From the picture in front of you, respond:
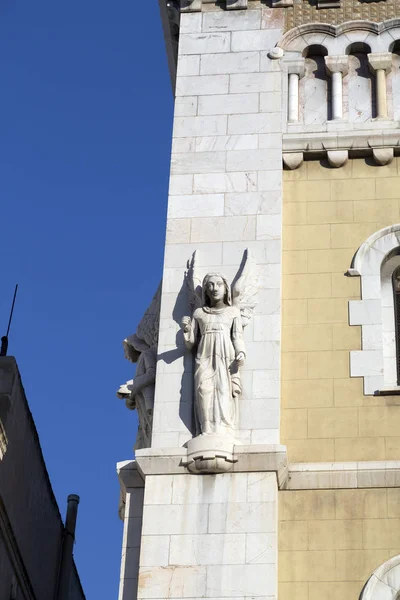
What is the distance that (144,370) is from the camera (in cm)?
1891

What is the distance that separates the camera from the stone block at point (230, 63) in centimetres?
2134

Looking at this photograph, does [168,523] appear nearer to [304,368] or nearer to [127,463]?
[127,463]

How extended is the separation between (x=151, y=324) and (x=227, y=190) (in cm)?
220

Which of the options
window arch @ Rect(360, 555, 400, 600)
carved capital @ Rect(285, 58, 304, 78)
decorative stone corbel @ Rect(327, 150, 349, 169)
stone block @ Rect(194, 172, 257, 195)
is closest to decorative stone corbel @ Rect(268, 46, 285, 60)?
carved capital @ Rect(285, 58, 304, 78)

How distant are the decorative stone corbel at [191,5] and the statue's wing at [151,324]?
16.4 ft

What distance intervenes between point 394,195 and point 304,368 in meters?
3.13

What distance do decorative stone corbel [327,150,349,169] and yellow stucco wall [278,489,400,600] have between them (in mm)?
5320

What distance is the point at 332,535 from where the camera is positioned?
16844 millimetres

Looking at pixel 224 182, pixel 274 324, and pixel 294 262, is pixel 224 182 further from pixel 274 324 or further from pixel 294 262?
pixel 274 324

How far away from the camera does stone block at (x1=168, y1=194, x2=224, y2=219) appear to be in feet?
64.5

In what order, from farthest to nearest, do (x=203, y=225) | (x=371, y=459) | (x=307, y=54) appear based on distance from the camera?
(x=307, y=54), (x=203, y=225), (x=371, y=459)

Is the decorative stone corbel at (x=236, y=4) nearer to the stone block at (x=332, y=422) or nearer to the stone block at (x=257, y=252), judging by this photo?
the stone block at (x=257, y=252)

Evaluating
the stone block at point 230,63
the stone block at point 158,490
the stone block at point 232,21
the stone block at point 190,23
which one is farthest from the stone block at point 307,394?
the stone block at point 190,23

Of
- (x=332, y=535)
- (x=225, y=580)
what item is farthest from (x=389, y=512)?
(x=225, y=580)
